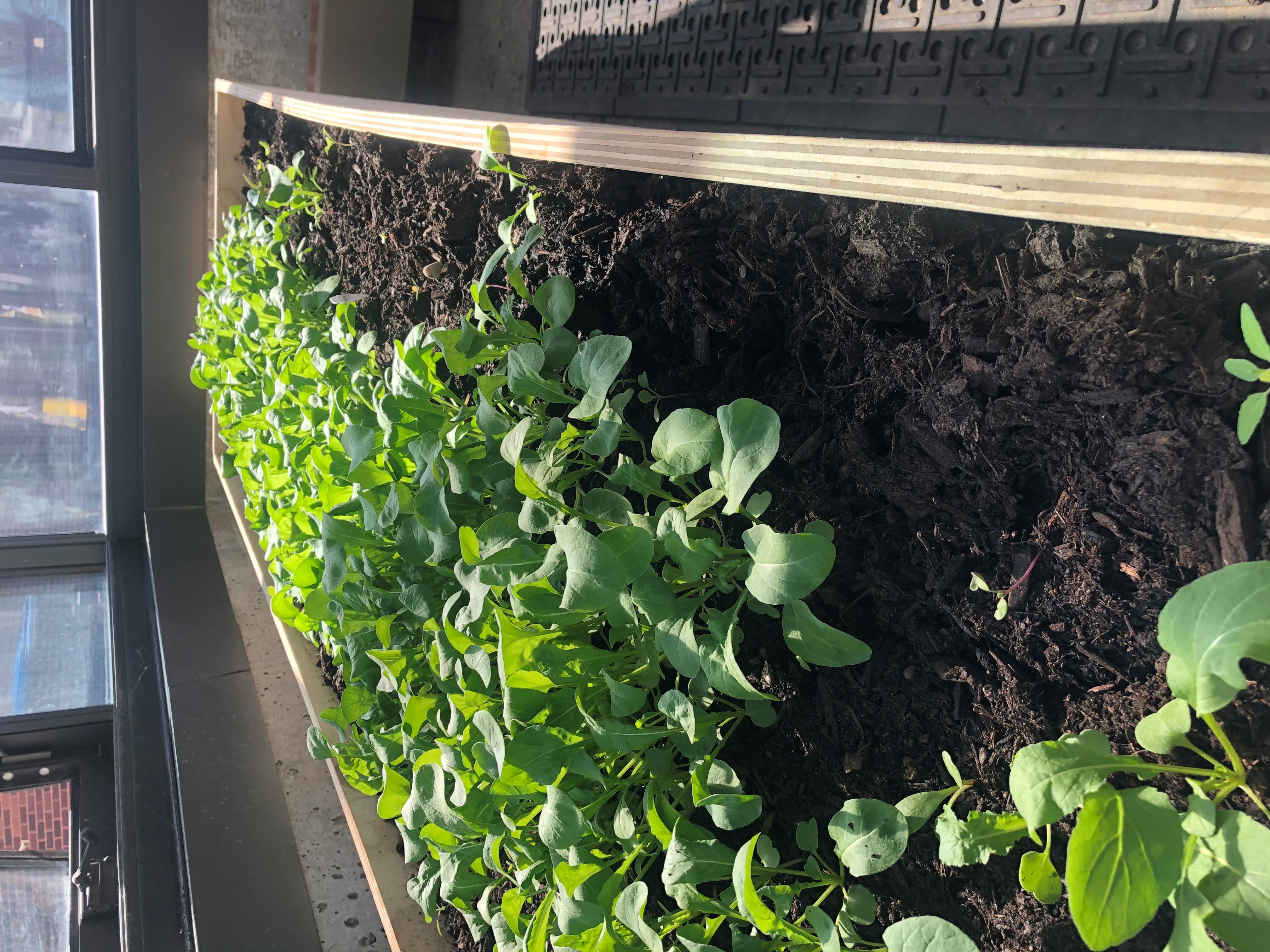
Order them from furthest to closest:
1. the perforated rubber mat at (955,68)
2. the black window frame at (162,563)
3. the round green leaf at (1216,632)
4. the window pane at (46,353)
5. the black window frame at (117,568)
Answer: the window pane at (46,353) < the black window frame at (117,568) < the black window frame at (162,563) < the perforated rubber mat at (955,68) < the round green leaf at (1216,632)

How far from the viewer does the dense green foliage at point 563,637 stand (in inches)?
23.5

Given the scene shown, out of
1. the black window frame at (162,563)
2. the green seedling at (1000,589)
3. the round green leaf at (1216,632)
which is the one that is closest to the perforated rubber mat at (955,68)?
the green seedling at (1000,589)

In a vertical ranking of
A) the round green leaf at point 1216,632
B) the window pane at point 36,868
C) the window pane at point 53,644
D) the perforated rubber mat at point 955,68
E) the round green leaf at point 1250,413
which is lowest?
the window pane at point 36,868

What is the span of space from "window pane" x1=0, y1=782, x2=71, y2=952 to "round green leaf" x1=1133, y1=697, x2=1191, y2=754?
2569 millimetres

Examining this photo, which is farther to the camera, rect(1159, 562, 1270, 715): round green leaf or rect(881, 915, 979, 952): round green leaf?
rect(881, 915, 979, 952): round green leaf

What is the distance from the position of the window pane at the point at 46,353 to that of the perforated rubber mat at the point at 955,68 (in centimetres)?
208

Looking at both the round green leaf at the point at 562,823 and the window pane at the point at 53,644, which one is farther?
the window pane at the point at 53,644

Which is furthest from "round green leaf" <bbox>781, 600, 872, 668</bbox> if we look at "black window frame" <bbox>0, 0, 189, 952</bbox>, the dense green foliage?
"black window frame" <bbox>0, 0, 189, 952</bbox>

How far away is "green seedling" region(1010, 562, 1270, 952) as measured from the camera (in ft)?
1.18

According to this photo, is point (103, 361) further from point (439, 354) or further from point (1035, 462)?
point (1035, 462)

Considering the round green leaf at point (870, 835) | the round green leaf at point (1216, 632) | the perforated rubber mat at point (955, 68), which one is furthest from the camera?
the perforated rubber mat at point (955, 68)

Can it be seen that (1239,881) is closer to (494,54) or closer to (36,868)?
(36,868)

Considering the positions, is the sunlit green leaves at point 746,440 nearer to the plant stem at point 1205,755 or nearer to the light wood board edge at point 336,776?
the plant stem at point 1205,755

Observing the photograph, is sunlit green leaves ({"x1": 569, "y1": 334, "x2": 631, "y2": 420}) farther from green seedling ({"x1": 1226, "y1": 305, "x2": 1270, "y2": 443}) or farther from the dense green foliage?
green seedling ({"x1": 1226, "y1": 305, "x2": 1270, "y2": 443})
